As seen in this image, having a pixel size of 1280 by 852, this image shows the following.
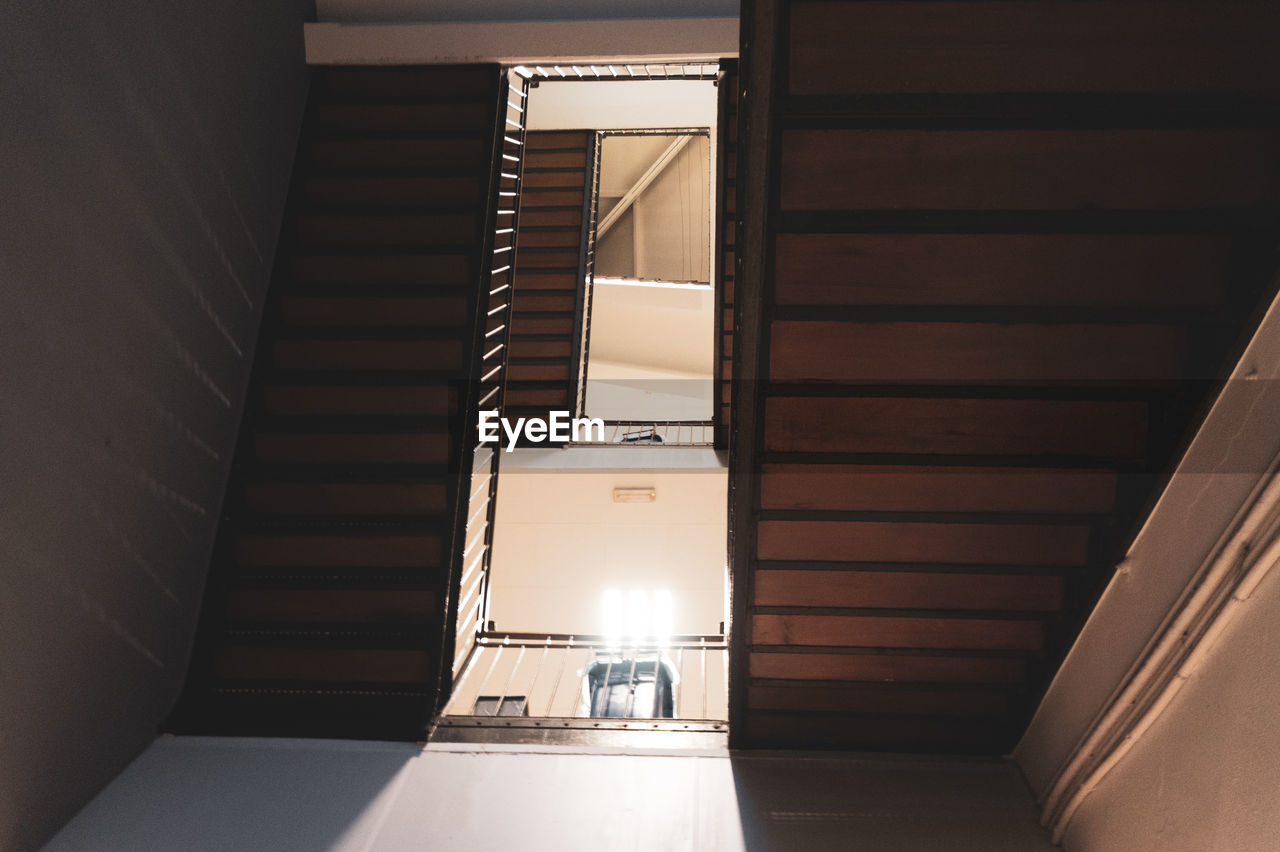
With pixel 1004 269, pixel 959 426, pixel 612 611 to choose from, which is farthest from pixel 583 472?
pixel 1004 269

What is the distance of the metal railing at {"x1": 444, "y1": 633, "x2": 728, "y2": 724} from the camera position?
3756 millimetres

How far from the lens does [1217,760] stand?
196cm

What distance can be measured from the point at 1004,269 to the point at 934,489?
2.67 feet

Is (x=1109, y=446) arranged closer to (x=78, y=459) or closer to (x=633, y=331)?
(x=78, y=459)

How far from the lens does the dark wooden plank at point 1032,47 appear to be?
6.17 ft

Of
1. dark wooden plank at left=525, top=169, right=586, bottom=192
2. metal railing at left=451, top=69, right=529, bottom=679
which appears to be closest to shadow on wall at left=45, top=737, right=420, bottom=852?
metal railing at left=451, top=69, right=529, bottom=679

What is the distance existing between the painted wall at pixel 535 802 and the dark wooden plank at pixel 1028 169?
229 cm

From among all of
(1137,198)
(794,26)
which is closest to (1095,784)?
(1137,198)

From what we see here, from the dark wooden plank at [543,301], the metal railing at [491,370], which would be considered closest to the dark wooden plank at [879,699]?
the metal railing at [491,370]

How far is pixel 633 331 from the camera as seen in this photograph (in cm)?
1012

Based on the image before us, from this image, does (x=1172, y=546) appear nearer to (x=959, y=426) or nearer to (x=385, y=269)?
(x=959, y=426)

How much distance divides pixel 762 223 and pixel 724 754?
2286mm

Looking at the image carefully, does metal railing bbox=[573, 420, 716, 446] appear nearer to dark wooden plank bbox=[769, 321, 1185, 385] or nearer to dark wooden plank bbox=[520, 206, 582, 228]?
dark wooden plank bbox=[520, 206, 582, 228]

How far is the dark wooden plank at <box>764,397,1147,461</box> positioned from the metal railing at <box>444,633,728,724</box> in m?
1.59
